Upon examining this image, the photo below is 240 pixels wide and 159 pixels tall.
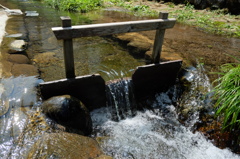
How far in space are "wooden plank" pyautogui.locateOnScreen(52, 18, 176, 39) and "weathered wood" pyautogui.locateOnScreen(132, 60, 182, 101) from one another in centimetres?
102

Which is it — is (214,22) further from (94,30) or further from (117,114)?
(94,30)

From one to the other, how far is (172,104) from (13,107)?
3582 mm

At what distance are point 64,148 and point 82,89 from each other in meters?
1.69

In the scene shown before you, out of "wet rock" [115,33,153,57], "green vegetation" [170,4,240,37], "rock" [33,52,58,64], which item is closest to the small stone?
"rock" [33,52,58,64]

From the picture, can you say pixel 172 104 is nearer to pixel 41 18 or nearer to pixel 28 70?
pixel 28 70

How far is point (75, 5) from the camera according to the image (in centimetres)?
1427

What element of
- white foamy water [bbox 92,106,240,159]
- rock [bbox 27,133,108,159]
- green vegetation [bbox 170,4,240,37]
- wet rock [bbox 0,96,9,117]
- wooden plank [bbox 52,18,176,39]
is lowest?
white foamy water [bbox 92,106,240,159]

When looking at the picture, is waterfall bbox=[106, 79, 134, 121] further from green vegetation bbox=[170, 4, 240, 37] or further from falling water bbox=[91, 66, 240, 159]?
green vegetation bbox=[170, 4, 240, 37]

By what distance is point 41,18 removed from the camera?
1101 centimetres

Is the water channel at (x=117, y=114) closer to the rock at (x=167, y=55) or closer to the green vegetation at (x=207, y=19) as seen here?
the rock at (x=167, y=55)

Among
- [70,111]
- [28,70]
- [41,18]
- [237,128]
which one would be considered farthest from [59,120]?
[41,18]

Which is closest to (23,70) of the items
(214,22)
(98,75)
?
(98,75)

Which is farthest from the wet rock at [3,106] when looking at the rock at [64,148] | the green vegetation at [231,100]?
the green vegetation at [231,100]

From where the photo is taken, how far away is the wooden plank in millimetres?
3482
